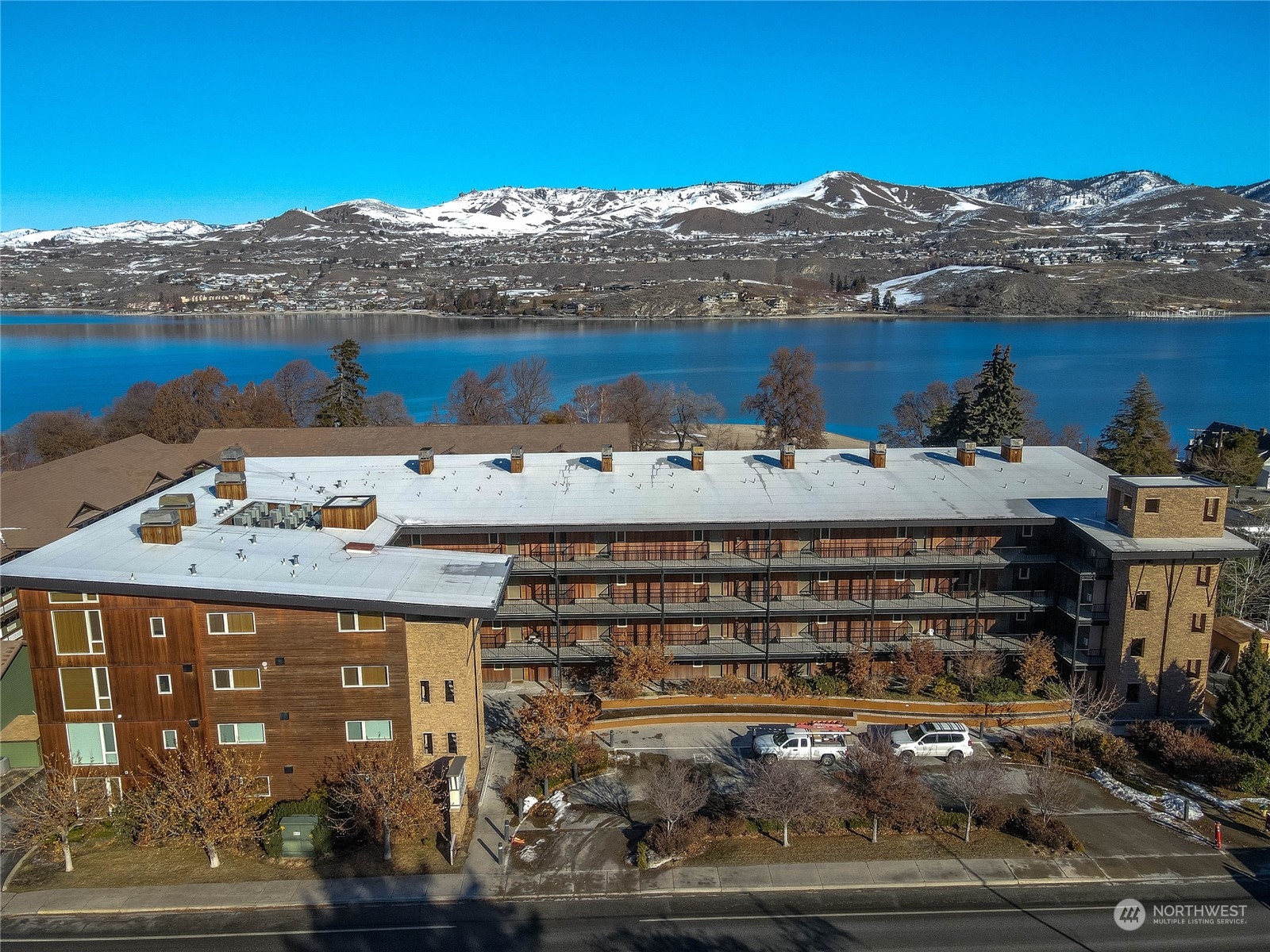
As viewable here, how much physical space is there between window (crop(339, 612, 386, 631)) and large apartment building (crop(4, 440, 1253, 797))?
0.23 ft

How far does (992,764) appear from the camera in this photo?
19.9m

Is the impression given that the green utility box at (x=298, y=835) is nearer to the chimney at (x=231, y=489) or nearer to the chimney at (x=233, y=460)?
the chimney at (x=231, y=489)

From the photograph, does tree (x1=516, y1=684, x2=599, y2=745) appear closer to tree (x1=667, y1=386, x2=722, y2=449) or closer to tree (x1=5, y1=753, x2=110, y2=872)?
tree (x1=5, y1=753, x2=110, y2=872)

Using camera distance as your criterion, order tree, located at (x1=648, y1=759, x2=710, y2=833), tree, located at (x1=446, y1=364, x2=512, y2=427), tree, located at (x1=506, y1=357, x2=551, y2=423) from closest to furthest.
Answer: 1. tree, located at (x1=648, y1=759, x2=710, y2=833)
2. tree, located at (x1=446, y1=364, x2=512, y2=427)
3. tree, located at (x1=506, y1=357, x2=551, y2=423)

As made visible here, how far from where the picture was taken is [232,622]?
63.4ft

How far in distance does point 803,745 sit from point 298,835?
1221 cm

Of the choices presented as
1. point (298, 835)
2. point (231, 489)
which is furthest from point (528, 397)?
point (298, 835)

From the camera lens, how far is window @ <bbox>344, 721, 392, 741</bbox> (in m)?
19.7

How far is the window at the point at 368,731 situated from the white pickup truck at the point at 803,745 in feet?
30.4

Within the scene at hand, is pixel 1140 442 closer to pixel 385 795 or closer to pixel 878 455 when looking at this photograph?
pixel 878 455

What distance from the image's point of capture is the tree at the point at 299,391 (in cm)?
7112

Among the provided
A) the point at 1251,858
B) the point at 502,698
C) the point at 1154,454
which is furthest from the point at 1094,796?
the point at 1154,454

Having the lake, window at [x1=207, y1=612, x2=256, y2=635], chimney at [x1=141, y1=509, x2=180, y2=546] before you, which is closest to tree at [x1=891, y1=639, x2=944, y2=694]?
window at [x1=207, y1=612, x2=256, y2=635]

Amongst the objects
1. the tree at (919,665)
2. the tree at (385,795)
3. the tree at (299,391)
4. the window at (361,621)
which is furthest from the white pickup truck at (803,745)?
the tree at (299,391)
